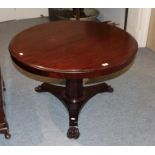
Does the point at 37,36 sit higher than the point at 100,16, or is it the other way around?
the point at 37,36

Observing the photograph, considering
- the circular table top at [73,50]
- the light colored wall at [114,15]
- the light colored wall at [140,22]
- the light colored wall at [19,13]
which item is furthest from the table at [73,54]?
the light colored wall at [19,13]

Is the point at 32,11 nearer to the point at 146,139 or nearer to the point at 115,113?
the point at 115,113

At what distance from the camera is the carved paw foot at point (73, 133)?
1.63m

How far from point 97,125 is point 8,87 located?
0.86 metres

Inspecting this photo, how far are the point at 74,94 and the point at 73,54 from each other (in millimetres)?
413

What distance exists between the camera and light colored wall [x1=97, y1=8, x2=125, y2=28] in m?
3.06

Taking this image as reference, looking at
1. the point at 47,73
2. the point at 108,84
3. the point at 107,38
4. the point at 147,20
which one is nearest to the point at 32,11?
the point at 147,20

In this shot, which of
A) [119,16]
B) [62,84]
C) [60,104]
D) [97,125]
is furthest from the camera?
[119,16]

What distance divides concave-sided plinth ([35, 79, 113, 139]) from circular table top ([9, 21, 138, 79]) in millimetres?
284

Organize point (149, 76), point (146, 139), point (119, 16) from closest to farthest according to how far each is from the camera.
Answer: point (146, 139), point (149, 76), point (119, 16)

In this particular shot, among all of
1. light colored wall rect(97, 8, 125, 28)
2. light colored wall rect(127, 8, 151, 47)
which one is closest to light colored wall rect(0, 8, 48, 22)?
light colored wall rect(97, 8, 125, 28)

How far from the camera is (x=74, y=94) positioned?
1.82m

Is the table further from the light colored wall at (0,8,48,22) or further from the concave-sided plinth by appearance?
the light colored wall at (0,8,48,22)

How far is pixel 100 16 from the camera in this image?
3582 millimetres
